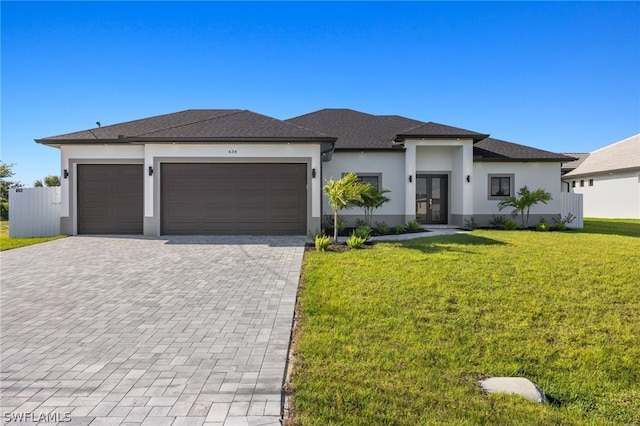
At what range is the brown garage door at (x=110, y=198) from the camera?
506 inches

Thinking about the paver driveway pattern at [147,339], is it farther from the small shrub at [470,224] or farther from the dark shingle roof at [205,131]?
the small shrub at [470,224]

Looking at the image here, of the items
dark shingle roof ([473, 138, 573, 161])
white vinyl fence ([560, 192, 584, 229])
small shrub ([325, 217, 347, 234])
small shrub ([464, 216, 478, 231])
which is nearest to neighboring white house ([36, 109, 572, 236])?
small shrub ([325, 217, 347, 234])

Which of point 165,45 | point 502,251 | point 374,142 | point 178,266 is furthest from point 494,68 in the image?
point 178,266

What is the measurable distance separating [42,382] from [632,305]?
804 cm

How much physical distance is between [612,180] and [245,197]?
2891 cm

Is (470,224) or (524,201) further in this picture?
(470,224)

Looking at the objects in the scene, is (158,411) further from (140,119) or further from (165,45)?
(140,119)

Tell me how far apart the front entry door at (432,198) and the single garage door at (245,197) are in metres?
6.93

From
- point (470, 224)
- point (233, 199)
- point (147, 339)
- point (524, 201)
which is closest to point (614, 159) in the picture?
point (524, 201)

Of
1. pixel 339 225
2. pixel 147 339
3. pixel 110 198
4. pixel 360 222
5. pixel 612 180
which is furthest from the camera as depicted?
pixel 612 180

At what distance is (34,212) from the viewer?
503 inches

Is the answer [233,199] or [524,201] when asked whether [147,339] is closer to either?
[233,199]

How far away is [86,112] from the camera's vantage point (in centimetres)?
1592

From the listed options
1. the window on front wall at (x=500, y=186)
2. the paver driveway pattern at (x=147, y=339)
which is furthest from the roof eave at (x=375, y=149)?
the paver driveway pattern at (x=147, y=339)
